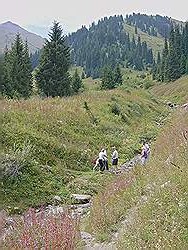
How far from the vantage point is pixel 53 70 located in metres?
48.8

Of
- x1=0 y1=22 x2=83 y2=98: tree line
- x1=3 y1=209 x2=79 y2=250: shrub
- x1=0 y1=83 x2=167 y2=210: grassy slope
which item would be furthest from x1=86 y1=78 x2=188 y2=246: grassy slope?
x1=0 y1=22 x2=83 y2=98: tree line

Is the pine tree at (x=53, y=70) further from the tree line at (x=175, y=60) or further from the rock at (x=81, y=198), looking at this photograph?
the tree line at (x=175, y=60)

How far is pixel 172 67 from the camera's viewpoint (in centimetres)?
9788

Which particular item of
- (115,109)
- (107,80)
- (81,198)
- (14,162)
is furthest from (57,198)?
(107,80)

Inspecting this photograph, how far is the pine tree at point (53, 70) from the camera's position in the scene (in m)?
48.5

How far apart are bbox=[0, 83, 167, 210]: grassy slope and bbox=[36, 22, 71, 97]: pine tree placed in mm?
13950

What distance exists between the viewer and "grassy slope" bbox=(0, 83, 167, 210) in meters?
16.3

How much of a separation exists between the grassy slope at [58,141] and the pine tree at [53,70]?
13950 millimetres

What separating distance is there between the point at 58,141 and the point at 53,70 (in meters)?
27.6

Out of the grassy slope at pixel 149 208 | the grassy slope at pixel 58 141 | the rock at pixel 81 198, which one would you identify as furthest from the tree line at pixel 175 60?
the grassy slope at pixel 149 208

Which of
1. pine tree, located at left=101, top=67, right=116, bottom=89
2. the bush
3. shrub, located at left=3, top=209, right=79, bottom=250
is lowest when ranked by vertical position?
pine tree, located at left=101, top=67, right=116, bottom=89

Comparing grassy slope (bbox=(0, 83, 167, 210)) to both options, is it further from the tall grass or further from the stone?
the tall grass

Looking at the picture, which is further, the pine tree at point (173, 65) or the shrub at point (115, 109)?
the pine tree at point (173, 65)

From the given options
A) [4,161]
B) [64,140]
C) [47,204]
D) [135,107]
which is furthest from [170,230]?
[135,107]
